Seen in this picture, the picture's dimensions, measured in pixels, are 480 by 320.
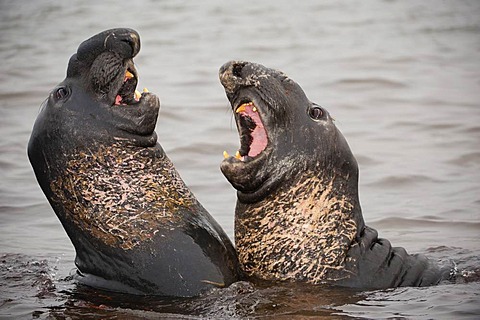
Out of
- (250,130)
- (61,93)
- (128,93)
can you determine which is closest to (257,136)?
(250,130)

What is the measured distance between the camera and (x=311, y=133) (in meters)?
8.25

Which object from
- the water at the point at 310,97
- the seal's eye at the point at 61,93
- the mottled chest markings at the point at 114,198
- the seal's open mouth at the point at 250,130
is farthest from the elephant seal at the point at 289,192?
the seal's eye at the point at 61,93

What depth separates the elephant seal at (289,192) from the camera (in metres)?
8.18

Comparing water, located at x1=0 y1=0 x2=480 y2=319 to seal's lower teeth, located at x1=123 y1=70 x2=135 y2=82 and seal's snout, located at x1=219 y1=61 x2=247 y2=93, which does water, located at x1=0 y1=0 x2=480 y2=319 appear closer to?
seal's snout, located at x1=219 y1=61 x2=247 y2=93

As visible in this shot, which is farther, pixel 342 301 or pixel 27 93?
pixel 27 93

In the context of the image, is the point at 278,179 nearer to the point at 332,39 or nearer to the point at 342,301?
the point at 342,301

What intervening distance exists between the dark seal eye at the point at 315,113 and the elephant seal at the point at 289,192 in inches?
0.4

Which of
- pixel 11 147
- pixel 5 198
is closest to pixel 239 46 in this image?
pixel 11 147

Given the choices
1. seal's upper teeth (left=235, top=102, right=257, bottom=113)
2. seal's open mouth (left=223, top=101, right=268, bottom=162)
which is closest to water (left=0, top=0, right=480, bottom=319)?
seal's open mouth (left=223, top=101, right=268, bottom=162)

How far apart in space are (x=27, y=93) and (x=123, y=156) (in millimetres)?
9450

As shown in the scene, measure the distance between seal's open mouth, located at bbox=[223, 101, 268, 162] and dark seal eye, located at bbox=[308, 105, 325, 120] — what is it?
39 centimetres

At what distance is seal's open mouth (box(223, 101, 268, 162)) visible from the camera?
323 inches

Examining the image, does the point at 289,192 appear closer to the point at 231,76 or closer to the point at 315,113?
the point at 315,113

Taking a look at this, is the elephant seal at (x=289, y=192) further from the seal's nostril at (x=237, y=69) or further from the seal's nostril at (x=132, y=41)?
the seal's nostril at (x=132, y=41)
